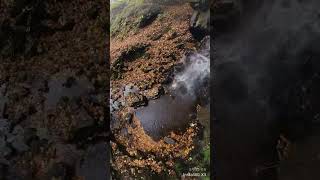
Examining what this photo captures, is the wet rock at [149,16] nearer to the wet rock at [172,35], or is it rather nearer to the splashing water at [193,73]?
the wet rock at [172,35]

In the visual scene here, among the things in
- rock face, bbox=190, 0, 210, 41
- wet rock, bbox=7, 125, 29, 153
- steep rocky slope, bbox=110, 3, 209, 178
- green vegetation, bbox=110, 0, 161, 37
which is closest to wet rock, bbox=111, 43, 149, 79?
steep rocky slope, bbox=110, 3, 209, 178

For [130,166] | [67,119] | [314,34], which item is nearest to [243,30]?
[314,34]

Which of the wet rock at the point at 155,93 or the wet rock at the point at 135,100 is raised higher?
the wet rock at the point at 155,93

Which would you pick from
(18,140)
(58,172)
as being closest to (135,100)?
(58,172)

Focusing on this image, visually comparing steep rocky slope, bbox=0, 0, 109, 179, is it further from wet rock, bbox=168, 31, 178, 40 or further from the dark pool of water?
wet rock, bbox=168, 31, 178, 40

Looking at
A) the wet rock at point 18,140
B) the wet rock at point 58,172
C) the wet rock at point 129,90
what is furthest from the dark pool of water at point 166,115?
the wet rock at point 18,140

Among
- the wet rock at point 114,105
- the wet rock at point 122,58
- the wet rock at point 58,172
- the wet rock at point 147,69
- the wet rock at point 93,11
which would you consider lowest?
the wet rock at point 58,172

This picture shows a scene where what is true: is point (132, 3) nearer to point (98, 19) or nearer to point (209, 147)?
point (98, 19)
